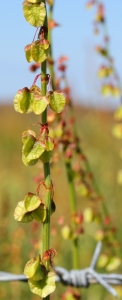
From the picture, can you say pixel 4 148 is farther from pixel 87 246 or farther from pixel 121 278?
pixel 121 278

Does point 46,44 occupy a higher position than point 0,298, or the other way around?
point 46,44

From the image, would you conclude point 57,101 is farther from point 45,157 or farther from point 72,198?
point 72,198

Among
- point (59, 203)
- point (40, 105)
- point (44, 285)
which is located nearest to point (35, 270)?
point (44, 285)

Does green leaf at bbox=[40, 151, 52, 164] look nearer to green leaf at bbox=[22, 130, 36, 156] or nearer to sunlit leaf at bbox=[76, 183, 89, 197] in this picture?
green leaf at bbox=[22, 130, 36, 156]

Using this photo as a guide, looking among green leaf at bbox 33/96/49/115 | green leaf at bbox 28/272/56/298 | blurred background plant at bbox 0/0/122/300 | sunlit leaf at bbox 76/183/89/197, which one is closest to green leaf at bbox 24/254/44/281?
green leaf at bbox 28/272/56/298

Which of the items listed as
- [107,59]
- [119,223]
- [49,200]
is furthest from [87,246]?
[49,200]

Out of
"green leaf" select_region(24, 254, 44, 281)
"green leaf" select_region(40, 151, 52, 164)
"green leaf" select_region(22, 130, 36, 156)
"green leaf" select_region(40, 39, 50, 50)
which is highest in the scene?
"green leaf" select_region(40, 39, 50, 50)
